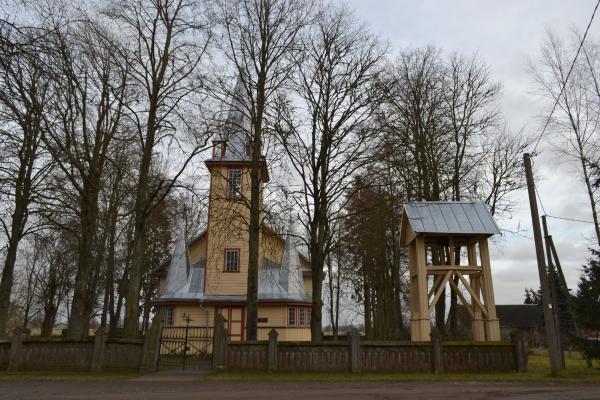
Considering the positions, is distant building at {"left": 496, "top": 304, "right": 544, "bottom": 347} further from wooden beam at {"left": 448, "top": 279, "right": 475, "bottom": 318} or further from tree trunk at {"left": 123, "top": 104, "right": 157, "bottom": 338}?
tree trunk at {"left": 123, "top": 104, "right": 157, "bottom": 338}

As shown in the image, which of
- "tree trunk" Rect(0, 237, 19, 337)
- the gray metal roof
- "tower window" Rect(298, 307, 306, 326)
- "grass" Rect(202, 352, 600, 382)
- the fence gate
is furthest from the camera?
"tower window" Rect(298, 307, 306, 326)

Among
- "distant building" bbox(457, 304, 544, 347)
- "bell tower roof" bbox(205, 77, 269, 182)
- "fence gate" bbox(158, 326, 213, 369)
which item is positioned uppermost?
"bell tower roof" bbox(205, 77, 269, 182)

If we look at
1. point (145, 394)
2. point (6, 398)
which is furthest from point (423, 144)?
point (6, 398)

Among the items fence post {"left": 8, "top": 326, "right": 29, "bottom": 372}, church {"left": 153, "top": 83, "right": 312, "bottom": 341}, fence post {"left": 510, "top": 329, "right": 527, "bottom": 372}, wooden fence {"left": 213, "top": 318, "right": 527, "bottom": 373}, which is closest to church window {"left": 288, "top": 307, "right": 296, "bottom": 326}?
church {"left": 153, "top": 83, "right": 312, "bottom": 341}

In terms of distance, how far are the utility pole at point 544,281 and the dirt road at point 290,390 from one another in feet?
5.80

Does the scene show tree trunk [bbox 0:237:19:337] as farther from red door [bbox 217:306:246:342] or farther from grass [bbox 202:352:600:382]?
red door [bbox 217:306:246:342]

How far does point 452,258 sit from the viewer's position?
18.5 meters

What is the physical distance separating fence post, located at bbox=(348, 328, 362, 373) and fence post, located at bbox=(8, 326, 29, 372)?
11.0 meters

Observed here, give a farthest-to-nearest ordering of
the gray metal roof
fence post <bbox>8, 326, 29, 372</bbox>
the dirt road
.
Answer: the gray metal roof, fence post <bbox>8, 326, 29, 372</bbox>, the dirt road

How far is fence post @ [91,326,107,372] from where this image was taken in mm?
16094

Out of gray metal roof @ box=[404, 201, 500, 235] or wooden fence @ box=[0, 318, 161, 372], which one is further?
gray metal roof @ box=[404, 201, 500, 235]

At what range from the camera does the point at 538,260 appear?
16547 millimetres

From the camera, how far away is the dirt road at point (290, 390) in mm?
11062

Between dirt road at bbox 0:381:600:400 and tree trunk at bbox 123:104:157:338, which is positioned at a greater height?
tree trunk at bbox 123:104:157:338
